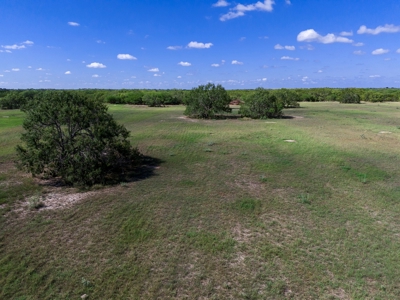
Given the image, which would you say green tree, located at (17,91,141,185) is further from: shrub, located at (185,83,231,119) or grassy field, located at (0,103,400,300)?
shrub, located at (185,83,231,119)

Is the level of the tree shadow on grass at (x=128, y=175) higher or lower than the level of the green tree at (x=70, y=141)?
lower

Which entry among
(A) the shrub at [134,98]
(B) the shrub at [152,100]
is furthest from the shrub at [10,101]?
(B) the shrub at [152,100]

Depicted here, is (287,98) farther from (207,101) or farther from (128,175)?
(128,175)

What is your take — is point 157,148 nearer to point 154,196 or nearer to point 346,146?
point 154,196

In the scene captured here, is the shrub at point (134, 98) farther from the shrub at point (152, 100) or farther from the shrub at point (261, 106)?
the shrub at point (261, 106)

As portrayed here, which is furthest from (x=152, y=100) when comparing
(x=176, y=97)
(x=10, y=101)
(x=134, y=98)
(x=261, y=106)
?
(x=261, y=106)
